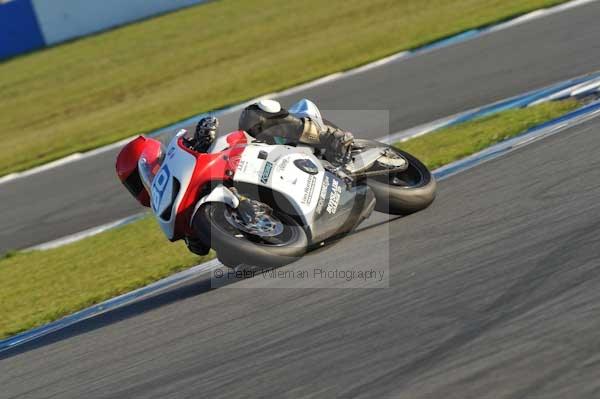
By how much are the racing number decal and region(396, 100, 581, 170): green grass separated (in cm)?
260

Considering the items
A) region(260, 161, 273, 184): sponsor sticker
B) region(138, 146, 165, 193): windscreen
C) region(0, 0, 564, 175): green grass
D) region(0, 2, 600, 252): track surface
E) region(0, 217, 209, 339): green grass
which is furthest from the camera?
region(0, 0, 564, 175): green grass

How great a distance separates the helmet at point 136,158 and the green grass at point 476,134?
8.19ft

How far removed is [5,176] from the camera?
13.2 m

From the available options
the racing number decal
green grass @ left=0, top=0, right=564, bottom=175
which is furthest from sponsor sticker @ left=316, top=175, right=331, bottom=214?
green grass @ left=0, top=0, right=564, bottom=175

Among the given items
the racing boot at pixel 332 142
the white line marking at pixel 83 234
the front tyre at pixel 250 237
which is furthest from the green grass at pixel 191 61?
the front tyre at pixel 250 237

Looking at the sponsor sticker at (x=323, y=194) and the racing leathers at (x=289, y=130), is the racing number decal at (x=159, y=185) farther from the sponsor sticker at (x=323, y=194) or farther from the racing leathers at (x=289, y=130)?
the sponsor sticker at (x=323, y=194)

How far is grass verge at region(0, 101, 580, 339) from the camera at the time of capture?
667cm

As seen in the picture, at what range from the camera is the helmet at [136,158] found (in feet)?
19.0

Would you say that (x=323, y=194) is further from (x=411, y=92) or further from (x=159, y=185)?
(x=411, y=92)

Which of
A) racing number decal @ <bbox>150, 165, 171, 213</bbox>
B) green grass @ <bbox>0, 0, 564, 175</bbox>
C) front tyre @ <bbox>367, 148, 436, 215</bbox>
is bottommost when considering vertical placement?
green grass @ <bbox>0, 0, 564, 175</bbox>

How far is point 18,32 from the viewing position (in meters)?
26.3

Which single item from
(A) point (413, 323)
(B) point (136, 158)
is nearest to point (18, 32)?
(B) point (136, 158)

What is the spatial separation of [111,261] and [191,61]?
12.0 meters

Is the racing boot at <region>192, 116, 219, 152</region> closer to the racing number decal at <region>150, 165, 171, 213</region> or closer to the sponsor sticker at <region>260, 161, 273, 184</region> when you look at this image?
the racing number decal at <region>150, 165, 171, 213</region>
